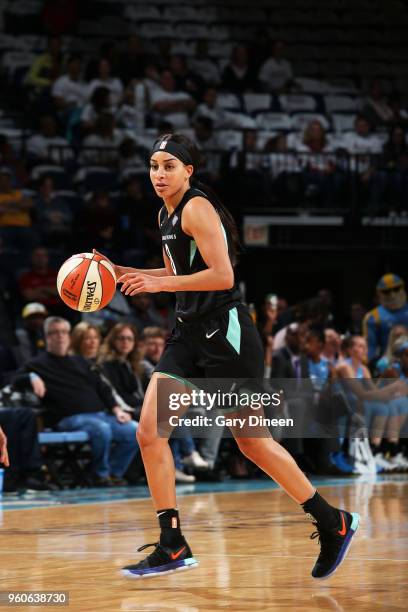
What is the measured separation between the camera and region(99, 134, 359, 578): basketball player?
539 cm

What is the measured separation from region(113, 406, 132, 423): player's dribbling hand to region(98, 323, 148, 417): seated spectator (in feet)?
0.98

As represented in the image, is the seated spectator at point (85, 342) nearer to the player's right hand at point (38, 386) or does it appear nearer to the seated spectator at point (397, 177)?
the player's right hand at point (38, 386)

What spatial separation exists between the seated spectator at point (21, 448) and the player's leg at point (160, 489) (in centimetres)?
512

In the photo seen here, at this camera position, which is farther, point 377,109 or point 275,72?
point 275,72

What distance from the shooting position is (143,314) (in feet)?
45.5

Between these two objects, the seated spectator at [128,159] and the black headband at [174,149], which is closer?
the black headband at [174,149]

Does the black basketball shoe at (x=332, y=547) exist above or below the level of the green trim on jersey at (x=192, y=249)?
below

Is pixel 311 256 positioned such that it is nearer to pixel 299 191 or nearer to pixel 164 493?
pixel 299 191

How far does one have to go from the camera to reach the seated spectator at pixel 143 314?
1362 cm

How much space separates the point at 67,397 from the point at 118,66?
8.36m

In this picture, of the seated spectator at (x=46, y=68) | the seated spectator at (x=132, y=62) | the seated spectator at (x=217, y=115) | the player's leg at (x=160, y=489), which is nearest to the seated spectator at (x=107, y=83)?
the seated spectator at (x=132, y=62)

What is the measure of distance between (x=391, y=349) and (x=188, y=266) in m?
8.00

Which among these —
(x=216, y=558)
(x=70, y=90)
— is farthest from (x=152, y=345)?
(x=70, y=90)

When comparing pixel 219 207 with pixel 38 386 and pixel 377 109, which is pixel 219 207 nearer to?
pixel 38 386
